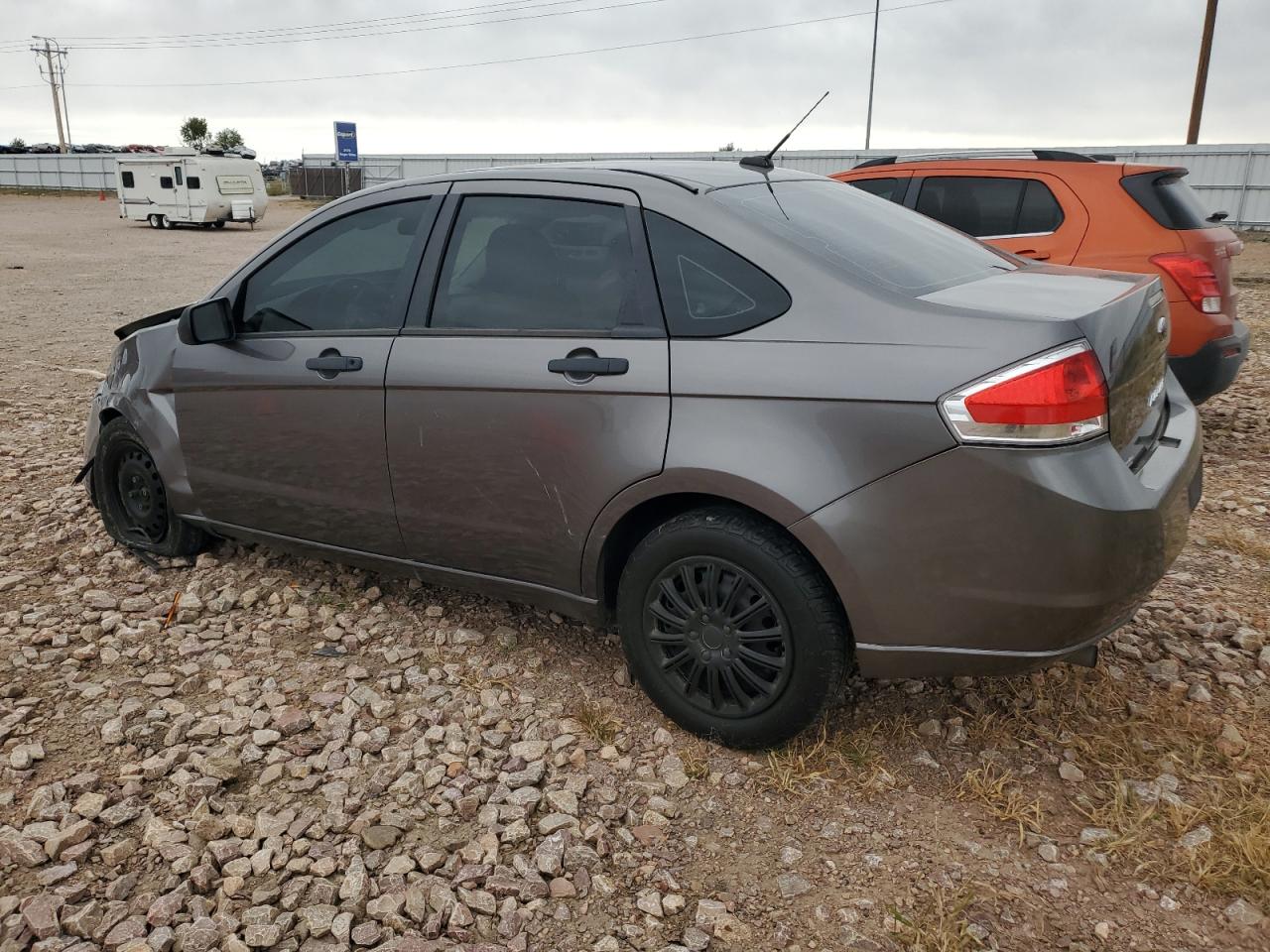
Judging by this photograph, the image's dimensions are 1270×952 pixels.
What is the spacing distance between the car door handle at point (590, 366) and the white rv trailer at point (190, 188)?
102ft

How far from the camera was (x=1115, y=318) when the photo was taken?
9.09 ft

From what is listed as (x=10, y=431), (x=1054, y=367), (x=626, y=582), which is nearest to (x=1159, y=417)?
(x=1054, y=367)

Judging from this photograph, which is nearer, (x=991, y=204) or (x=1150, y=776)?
(x=1150, y=776)

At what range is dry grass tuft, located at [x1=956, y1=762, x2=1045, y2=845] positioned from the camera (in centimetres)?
284

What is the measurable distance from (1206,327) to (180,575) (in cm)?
565

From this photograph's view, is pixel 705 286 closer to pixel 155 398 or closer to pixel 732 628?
pixel 732 628

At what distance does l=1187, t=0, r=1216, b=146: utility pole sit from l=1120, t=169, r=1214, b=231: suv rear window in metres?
24.6

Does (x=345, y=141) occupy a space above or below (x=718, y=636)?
above

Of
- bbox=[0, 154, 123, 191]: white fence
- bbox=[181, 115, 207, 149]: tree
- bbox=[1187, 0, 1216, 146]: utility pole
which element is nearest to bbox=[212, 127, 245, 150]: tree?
bbox=[181, 115, 207, 149]: tree

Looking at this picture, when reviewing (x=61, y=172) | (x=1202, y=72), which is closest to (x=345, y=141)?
(x=61, y=172)

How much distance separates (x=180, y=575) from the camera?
4.62m

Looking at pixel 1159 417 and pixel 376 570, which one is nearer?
pixel 1159 417

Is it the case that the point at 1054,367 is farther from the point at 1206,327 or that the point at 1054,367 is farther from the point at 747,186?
the point at 1206,327

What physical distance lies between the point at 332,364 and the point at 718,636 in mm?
1731
